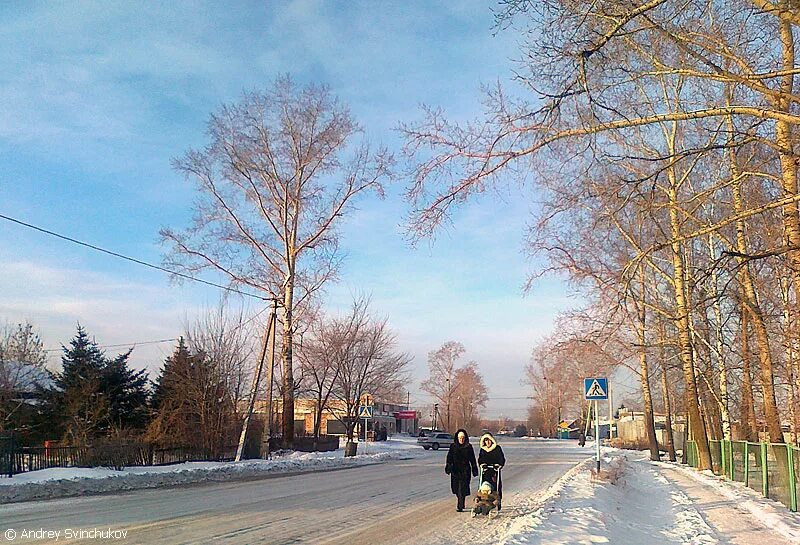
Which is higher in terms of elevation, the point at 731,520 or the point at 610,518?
the point at 610,518

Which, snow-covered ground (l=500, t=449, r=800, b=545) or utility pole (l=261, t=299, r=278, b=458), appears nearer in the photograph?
snow-covered ground (l=500, t=449, r=800, b=545)

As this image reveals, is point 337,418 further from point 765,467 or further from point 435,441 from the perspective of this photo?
point 765,467

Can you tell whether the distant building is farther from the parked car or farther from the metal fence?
the metal fence

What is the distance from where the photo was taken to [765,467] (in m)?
17.9

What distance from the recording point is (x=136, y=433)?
30531mm

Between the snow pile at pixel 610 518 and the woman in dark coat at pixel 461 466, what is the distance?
1.56 metres

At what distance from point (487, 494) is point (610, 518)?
2248 mm

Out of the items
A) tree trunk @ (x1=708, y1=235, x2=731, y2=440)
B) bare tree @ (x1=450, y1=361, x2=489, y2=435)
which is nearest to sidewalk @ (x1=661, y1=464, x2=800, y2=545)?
tree trunk @ (x1=708, y1=235, x2=731, y2=440)

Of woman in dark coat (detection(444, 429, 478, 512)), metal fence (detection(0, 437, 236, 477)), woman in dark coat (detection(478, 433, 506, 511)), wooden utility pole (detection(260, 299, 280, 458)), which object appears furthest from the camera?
wooden utility pole (detection(260, 299, 280, 458))

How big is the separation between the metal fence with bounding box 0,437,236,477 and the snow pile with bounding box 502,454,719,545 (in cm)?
1501

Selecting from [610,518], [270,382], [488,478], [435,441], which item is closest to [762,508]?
[610,518]

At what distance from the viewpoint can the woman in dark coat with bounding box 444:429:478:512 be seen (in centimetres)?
1477

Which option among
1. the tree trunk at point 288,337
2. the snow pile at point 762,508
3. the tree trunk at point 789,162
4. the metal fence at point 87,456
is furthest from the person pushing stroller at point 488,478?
the tree trunk at point 288,337

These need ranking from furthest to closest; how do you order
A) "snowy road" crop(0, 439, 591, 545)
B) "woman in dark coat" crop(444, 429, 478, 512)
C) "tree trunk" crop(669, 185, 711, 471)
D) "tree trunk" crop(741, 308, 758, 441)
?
"tree trunk" crop(669, 185, 711, 471)
"tree trunk" crop(741, 308, 758, 441)
"woman in dark coat" crop(444, 429, 478, 512)
"snowy road" crop(0, 439, 591, 545)
